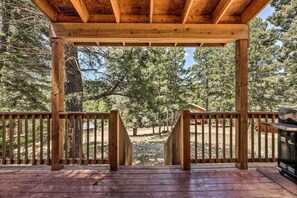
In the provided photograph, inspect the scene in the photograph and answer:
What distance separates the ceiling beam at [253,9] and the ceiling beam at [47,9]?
3.23 meters

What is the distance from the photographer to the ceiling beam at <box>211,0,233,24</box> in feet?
9.13

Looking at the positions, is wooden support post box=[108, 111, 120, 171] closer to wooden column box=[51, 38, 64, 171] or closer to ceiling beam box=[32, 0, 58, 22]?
wooden column box=[51, 38, 64, 171]

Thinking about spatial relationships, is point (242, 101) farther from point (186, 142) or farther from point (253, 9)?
point (253, 9)

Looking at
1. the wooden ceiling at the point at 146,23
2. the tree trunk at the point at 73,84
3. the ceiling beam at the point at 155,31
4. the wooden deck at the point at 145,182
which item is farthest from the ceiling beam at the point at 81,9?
the tree trunk at the point at 73,84

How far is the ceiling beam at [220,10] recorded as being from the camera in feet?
9.13

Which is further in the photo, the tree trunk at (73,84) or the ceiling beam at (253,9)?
the tree trunk at (73,84)

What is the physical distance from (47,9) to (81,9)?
0.54 metres

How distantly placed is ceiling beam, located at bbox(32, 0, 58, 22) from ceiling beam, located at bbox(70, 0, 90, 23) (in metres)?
0.50

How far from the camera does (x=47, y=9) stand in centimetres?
299

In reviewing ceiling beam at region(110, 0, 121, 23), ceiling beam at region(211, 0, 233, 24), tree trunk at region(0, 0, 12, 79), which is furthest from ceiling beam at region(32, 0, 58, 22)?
tree trunk at region(0, 0, 12, 79)

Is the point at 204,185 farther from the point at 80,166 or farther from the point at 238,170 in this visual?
the point at 80,166

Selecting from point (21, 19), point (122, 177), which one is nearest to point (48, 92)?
point (21, 19)

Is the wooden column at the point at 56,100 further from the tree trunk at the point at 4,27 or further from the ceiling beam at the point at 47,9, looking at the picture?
the tree trunk at the point at 4,27

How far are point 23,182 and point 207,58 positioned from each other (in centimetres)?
1880
